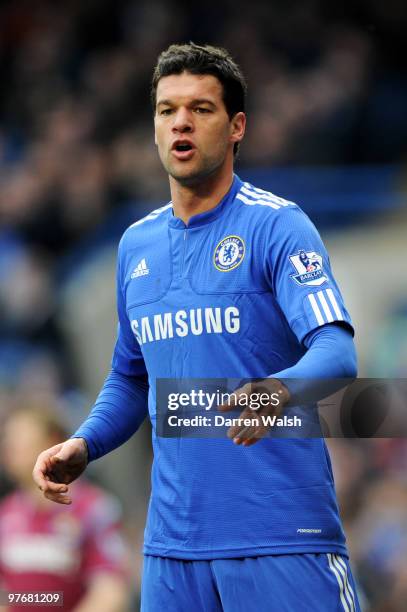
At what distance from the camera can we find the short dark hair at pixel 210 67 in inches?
136

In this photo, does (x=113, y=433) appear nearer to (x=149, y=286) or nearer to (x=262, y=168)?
(x=149, y=286)

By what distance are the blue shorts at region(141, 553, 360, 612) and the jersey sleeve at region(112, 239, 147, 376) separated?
717 millimetres

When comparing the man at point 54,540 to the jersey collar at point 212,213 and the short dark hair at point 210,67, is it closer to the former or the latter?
the jersey collar at point 212,213

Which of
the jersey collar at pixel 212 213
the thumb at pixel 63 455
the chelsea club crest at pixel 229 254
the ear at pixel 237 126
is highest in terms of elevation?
the ear at pixel 237 126

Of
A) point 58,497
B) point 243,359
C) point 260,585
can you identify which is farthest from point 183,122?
point 260,585

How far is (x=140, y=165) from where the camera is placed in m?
10.1

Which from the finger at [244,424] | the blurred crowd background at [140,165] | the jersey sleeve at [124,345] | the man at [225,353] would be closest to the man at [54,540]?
the blurred crowd background at [140,165]

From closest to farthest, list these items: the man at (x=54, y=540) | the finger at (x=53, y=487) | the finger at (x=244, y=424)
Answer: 1. the finger at (x=244, y=424)
2. the finger at (x=53, y=487)
3. the man at (x=54, y=540)

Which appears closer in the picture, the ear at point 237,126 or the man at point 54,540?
the ear at point 237,126

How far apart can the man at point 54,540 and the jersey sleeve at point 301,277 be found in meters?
3.02

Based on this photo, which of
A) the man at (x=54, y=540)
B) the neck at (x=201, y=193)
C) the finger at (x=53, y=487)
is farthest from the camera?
the man at (x=54, y=540)

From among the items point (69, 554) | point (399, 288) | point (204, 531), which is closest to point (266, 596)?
point (204, 531)

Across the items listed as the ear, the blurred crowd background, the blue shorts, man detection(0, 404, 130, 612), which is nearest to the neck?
the ear

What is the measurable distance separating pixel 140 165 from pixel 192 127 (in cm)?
673
